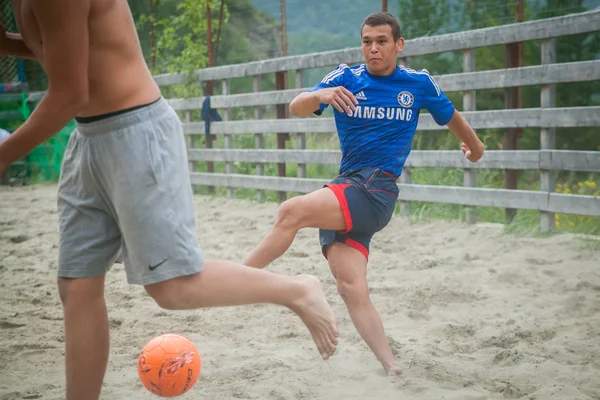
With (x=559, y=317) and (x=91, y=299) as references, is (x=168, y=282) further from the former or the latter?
(x=559, y=317)

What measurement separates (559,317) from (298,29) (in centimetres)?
651

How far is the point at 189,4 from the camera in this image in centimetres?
1012

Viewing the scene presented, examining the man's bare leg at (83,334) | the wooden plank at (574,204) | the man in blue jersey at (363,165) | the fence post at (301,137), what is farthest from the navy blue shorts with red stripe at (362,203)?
the fence post at (301,137)

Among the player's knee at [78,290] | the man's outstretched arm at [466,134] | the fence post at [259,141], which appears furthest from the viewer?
the fence post at [259,141]

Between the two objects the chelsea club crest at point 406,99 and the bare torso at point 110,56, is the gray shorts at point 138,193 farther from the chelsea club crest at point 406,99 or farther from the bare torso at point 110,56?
the chelsea club crest at point 406,99

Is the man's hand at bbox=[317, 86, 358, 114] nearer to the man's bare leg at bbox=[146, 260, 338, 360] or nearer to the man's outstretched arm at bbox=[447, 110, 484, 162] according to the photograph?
the man's outstretched arm at bbox=[447, 110, 484, 162]

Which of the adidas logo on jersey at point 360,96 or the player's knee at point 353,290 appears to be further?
the adidas logo on jersey at point 360,96

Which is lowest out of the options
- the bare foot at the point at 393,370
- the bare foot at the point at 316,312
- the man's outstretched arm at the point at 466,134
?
the bare foot at the point at 393,370

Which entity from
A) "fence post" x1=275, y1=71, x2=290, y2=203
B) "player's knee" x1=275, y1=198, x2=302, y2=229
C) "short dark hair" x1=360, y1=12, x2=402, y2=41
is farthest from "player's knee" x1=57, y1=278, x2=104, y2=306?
"fence post" x1=275, y1=71, x2=290, y2=203

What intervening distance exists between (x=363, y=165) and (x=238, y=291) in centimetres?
112

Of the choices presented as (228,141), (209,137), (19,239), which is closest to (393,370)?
(19,239)

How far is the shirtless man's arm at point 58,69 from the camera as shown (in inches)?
73.5

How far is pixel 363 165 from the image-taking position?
123 inches

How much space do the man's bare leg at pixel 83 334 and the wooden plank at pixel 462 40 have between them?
4.39 m
